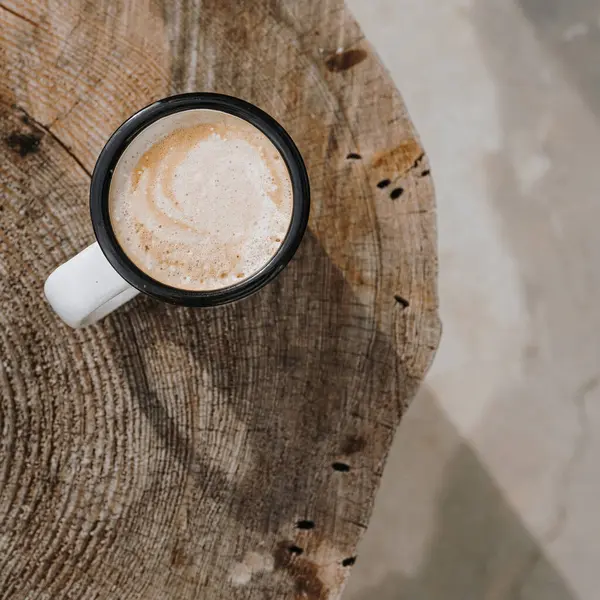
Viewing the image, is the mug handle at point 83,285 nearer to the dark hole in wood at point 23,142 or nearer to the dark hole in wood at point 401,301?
the dark hole in wood at point 23,142

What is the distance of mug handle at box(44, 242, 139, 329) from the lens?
0.66 m

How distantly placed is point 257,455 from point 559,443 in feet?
2.94

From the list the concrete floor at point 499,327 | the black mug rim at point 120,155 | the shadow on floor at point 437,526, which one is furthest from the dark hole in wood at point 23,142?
the shadow on floor at point 437,526

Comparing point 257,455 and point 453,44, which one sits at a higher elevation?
Answer: point 453,44

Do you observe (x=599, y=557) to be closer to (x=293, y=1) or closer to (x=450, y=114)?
(x=450, y=114)

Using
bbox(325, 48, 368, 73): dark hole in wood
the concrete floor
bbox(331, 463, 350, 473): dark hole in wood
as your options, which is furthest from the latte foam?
the concrete floor

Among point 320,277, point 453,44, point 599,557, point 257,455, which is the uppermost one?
point 453,44

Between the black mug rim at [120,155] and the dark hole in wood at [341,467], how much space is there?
0.94 ft

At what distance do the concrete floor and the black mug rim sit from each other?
76 centimetres

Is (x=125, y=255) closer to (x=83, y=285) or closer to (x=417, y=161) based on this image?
(x=83, y=285)

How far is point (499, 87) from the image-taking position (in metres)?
1.38

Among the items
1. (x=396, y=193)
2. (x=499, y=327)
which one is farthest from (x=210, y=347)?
(x=499, y=327)

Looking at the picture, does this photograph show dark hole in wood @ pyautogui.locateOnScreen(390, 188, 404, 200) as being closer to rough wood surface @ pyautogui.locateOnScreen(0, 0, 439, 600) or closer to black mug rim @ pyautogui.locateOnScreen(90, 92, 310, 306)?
rough wood surface @ pyautogui.locateOnScreen(0, 0, 439, 600)

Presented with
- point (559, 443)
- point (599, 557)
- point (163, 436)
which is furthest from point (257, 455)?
point (599, 557)
